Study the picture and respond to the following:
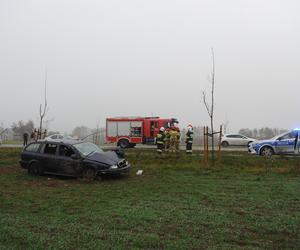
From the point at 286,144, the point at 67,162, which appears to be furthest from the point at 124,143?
the point at 67,162

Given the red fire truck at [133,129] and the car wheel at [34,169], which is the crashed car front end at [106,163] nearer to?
the car wheel at [34,169]

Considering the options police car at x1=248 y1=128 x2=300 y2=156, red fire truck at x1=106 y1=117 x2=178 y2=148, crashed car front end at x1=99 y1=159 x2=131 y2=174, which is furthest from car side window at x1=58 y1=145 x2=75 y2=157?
red fire truck at x1=106 y1=117 x2=178 y2=148

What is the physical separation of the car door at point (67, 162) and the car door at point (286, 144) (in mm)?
11967

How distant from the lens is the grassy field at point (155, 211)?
6.64 m

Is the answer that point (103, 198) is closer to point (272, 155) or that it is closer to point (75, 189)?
point (75, 189)

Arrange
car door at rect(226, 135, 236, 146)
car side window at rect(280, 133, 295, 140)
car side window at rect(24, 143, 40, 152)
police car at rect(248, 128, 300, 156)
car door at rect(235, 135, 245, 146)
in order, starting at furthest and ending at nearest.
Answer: car door at rect(226, 135, 236, 146), car door at rect(235, 135, 245, 146), car side window at rect(280, 133, 295, 140), police car at rect(248, 128, 300, 156), car side window at rect(24, 143, 40, 152)

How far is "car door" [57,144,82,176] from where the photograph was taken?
14.7 m

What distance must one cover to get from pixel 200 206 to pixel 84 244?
378 centimetres

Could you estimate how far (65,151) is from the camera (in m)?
15.1

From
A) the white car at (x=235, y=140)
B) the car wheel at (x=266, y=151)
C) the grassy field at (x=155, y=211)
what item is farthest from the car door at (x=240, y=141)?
the grassy field at (x=155, y=211)

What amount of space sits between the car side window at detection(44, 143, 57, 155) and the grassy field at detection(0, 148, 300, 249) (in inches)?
37.1

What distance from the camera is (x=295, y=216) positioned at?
8.39 metres

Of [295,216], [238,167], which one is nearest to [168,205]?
[295,216]

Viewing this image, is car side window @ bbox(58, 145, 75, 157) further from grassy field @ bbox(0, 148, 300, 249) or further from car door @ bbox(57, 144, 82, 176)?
grassy field @ bbox(0, 148, 300, 249)
